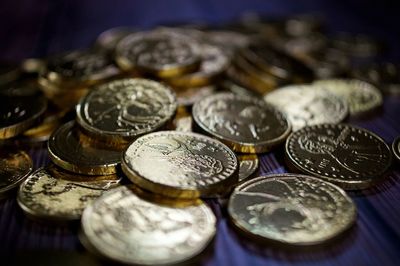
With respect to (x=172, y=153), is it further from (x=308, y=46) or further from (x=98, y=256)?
(x=308, y=46)

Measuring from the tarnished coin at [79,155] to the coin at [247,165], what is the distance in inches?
12.1

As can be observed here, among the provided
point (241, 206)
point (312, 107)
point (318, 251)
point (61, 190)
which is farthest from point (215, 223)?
point (312, 107)

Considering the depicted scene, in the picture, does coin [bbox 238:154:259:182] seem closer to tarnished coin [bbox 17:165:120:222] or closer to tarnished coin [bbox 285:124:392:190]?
tarnished coin [bbox 285:124:392:190]

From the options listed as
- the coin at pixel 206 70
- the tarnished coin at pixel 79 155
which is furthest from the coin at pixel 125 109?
the coin at pixel 206 70

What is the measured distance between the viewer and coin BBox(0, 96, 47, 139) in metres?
1.24

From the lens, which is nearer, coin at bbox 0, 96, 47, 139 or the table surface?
the table surface

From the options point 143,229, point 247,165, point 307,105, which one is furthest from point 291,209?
point 307,105

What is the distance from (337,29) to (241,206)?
4.95 ft

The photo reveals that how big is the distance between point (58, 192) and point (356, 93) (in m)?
1.05

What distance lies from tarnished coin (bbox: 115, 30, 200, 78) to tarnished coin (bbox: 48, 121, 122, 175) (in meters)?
0.37

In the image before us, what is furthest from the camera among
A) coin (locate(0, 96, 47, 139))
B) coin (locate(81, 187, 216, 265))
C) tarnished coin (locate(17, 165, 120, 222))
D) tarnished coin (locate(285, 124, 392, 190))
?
coin (locate(0, 96, 47, 139))

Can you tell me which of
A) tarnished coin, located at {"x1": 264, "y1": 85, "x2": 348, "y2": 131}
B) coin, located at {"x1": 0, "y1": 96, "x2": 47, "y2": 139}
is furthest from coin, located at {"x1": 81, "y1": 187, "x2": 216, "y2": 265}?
tarnished coin, located at {"x1": 264, "y1": 85, "x2": 348, "y2": 131}

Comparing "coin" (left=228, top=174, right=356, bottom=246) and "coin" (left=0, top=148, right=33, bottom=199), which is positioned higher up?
"coin" (left=0, top=148, right=33, bottom=199)

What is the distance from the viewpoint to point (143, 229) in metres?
0.97
